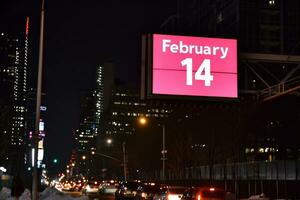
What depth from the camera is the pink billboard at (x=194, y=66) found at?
2072cm

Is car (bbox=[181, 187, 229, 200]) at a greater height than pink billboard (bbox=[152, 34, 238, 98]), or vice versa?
pink billboard (bbox=[152, 34, 238, 98])

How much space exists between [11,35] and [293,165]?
11004 centimetres

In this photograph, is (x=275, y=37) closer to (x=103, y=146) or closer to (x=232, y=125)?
(x=232, y=125)

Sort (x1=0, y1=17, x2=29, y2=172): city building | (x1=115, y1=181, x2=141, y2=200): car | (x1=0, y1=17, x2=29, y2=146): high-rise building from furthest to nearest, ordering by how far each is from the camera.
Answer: (x1=0, y1=17, x2=29, y2=146): high-rise building < (x1=0, y1=17, x2=29, y2=172): city building < (x1=115, y1=181, x2=141, y2=200): car

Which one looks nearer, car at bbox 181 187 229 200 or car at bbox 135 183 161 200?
car at bbox 181 187 229 200

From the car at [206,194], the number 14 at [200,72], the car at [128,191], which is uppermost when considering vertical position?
the number 14 at [200,72]

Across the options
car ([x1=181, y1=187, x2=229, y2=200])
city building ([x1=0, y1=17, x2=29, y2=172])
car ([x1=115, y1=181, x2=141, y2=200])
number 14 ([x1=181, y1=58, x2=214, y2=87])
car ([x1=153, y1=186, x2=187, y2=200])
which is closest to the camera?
number 14 ([x1=181, y1=58, x2=214, y2=87])

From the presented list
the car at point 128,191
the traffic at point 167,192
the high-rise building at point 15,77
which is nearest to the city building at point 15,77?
the high-rise building at point 15,77

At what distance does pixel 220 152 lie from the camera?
61.2 meters

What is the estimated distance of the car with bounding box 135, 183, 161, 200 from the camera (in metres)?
37.0

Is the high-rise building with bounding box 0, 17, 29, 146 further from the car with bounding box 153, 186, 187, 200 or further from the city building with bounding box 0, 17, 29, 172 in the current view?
the car with bounding box 153, 186, 187, 200

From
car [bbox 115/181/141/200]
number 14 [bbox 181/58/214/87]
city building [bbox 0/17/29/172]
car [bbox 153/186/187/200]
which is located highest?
city building [bbox 0/17/29/172]

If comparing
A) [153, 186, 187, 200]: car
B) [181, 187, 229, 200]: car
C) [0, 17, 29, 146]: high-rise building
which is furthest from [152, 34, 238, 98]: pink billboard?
[0, 17, 29, 146]: high-rise building

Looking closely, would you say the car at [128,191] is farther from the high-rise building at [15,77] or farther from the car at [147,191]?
the high-rise building at [15,77]
